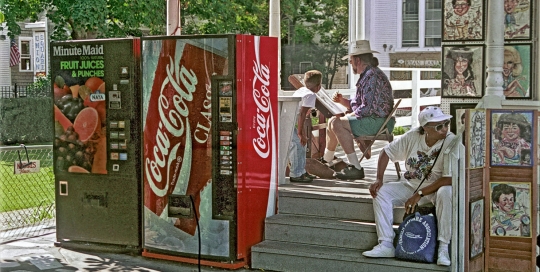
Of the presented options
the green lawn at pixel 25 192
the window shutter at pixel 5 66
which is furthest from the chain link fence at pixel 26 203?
the window shutter at pixel 5 66

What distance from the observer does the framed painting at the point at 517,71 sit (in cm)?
736

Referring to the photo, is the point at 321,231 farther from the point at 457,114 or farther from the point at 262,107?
the point at 457,114

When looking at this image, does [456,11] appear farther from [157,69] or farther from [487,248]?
[157,69]

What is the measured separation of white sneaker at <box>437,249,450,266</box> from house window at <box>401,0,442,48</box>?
17.6 m

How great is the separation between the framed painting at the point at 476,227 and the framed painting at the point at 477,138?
327 millimetres

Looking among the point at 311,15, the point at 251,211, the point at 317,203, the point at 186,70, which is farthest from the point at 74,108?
the point at 311,15

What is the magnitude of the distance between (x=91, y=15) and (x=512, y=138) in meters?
8.98

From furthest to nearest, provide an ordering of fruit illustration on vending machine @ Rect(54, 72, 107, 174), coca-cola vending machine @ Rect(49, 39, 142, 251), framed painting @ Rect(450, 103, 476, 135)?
fruit illustration on vending machine @ Rect(54, 72, 107, 174)
coca-cola vending machine @ Rect(49, 39, 142, 251)
framed painting @ Rect(450, 103, 476, 135)

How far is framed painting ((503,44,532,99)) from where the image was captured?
290 inches

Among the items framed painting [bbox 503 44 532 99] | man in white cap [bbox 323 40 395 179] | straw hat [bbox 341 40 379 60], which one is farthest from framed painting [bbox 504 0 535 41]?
straw hat [bbox 341 40 379 60]

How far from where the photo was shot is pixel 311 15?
2880 cm

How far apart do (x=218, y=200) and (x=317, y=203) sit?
0.97 metres

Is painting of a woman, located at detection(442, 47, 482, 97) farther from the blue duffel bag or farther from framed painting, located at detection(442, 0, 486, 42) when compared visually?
the blue duffel bag

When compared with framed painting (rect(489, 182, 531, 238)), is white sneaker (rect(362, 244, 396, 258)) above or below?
below
